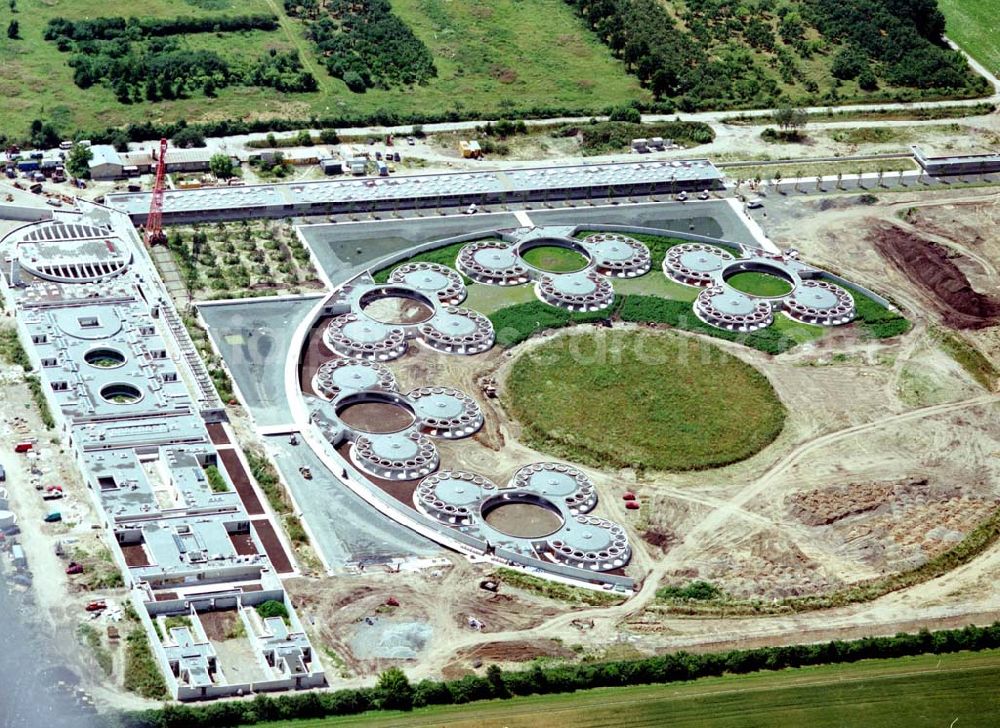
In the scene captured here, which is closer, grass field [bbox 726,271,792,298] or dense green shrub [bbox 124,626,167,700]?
dense green shrub [bbox 124,626,167,700]

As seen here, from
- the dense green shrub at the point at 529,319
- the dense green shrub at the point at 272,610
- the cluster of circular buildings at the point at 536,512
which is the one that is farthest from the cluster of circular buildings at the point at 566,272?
the dense green shrub at the point at 272,610

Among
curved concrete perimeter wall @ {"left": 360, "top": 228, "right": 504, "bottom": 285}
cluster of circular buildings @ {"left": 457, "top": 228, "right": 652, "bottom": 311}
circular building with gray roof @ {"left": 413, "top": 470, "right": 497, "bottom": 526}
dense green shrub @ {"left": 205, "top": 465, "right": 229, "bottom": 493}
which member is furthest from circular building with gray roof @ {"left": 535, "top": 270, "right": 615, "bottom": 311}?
dense green shrub @ {"left": 205, "top": 465, "right": 229, "bottom": 493}

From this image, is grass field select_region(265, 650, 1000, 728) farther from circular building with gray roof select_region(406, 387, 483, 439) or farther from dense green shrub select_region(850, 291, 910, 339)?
dense green shrub select_region(850, 291, 910, 339)

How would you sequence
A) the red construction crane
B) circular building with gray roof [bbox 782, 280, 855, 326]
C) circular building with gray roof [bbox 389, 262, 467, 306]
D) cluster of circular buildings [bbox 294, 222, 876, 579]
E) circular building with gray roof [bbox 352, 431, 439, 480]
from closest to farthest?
cluster of circular buildings [bbox 294, 222, 876, 579] → circular building with gray roof [bbox 352, 431, 439, 480] → circular building with gray roof [bbox 389, 262, 467, 306] → circular building with gray roof [bbox 782, 280, 855, 326] → the red construction crane

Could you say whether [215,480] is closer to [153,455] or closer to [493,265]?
[153,455]

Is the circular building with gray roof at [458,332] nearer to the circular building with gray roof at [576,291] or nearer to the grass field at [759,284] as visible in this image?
the circular building with gray roof at [576,291]

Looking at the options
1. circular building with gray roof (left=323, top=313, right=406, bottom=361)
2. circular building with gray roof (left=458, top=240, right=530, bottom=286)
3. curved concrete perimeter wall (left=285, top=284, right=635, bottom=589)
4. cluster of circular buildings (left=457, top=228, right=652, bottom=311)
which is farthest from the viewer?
circular building with gray roof (left=458, top=240, right=530, bottom=286)

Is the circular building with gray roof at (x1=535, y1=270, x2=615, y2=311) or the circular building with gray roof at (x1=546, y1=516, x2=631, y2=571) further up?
the circular building with gray roof at (x1=535, y1=270, x2=615, y2=311)
